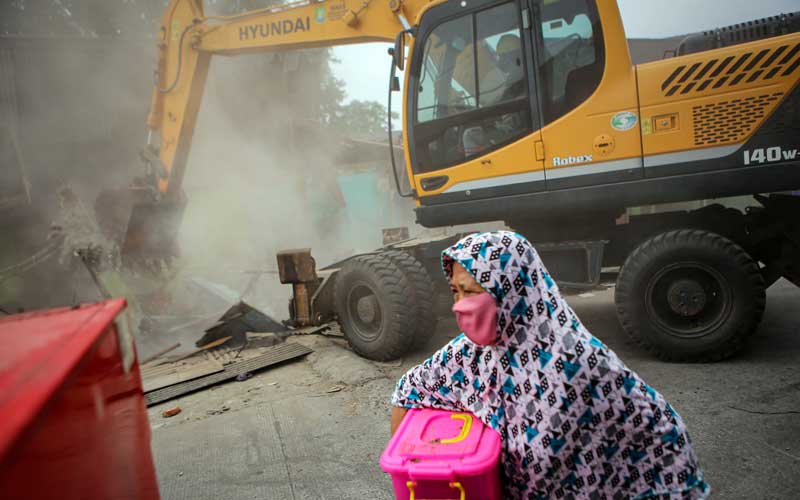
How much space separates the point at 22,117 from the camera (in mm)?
9578

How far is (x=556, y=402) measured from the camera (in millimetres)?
1287

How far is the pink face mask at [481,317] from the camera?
1.35 meters

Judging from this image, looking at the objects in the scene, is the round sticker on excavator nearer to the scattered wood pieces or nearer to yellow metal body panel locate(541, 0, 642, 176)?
yellow metal body panel locate(541, 0, 642, 176)

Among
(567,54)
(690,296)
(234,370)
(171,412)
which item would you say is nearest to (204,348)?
(234,370)

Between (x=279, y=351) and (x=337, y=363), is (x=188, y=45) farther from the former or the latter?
(x=337, y=363)

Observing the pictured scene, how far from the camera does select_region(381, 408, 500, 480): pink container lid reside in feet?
3.99

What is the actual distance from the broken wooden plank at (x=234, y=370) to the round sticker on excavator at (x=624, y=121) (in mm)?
3626

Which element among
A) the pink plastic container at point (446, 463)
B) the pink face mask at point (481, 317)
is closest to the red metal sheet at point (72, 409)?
the pink plastic container at point (446, 463)

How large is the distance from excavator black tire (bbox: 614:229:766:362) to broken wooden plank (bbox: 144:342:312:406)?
3.23 meters

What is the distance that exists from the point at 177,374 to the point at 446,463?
4291mm

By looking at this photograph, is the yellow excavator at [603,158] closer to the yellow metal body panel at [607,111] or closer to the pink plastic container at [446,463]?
the yellow metal body panel at [607,111]

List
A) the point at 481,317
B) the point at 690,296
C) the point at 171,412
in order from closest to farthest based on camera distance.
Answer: the point at 481,317 → the point at 690,296 → the point at 171,412

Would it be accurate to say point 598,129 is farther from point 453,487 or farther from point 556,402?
point 453,487

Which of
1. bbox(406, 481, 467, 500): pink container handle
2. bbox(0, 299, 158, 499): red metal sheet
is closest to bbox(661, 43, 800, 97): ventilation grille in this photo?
bbox(406, 481, 467, 500): pink container handle
